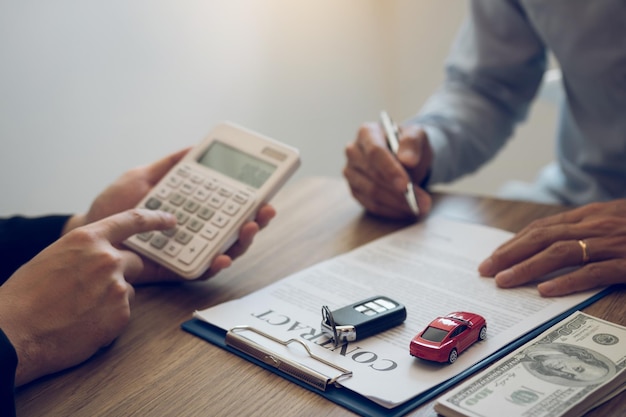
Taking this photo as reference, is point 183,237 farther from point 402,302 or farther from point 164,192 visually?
point 402,302

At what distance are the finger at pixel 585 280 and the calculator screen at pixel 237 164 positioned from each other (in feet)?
1.12

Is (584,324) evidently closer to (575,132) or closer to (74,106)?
(575,132)

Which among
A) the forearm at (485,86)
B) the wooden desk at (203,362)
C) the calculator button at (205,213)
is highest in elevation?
the forearm at (485,86)

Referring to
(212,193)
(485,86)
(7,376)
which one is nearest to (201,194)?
(212,193)

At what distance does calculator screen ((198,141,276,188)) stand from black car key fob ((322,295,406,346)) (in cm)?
23

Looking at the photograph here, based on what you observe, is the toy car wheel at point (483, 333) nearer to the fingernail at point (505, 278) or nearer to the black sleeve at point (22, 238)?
the fingernail at point (505, 278)

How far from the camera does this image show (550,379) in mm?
542

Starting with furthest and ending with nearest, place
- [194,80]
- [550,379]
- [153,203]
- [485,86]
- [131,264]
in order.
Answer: [194,80]
[485,86]
[153,203]
[131,264]
[550,379]

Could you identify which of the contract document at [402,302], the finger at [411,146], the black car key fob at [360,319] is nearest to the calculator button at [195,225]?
the contract document at [402,302]

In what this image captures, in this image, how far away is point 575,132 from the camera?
118 centimetres

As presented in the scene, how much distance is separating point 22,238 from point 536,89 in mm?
900

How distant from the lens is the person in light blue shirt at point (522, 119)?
2.42ft

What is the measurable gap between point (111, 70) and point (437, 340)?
1.01 m

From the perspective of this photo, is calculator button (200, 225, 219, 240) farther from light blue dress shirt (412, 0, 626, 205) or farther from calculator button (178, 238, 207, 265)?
light blue dress shirt (412, 0, 626, 205)
